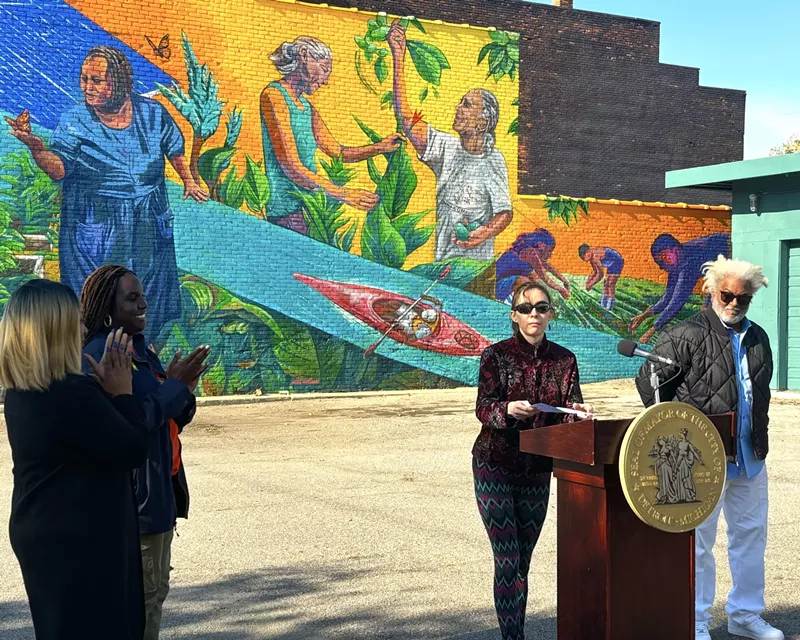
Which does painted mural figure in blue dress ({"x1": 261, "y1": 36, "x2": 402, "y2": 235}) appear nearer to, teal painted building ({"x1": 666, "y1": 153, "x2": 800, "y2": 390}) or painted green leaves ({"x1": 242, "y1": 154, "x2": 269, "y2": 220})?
painted green leaves ({"x1": 242, "y1": 154, "x2": 269, "y2": 220})

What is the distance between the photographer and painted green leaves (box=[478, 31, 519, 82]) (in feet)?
65.4

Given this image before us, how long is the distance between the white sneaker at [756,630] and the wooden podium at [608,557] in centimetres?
112

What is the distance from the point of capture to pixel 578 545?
3943 millimetres

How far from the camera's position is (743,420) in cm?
499

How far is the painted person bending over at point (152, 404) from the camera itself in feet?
12.3

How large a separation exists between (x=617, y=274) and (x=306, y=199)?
6.90 metres

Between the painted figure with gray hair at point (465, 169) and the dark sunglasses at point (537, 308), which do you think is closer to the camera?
the dark sunglasses at point (537, 308)

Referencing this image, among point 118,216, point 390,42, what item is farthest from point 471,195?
point 118,216

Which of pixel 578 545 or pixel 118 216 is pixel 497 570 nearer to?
pixel 578 545

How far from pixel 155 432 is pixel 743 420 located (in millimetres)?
2897

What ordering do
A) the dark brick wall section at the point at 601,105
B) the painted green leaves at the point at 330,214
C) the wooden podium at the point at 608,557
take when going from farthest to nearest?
the dark brick wall section at the point at 601,105 < the painted green leaves at the point at 330,214 < the wooden podium at the point at 608,557

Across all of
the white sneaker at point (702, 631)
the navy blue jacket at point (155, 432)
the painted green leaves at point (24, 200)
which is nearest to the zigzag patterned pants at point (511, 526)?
the white sneaker at point (702, 631)

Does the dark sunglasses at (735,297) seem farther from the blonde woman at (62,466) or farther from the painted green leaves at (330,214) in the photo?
the painted green leaves at (330,214)

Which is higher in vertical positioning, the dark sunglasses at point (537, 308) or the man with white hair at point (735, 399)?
the dark sunglasses at point (537, 308)
